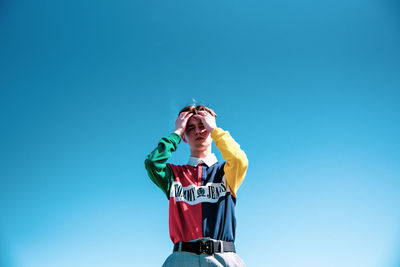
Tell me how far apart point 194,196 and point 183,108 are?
1163 millimetres

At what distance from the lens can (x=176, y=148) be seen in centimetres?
286

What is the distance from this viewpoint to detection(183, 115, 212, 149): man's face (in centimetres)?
311

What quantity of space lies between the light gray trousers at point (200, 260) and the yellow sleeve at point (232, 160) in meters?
0.65

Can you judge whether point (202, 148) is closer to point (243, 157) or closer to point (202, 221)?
point (243, 157)

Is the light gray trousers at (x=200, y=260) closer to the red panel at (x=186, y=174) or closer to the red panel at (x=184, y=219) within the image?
the red panel at (x=184, y=219)

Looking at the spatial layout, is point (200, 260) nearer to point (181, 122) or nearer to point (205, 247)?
point (205, 247)

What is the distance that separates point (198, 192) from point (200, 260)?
680 millimetres

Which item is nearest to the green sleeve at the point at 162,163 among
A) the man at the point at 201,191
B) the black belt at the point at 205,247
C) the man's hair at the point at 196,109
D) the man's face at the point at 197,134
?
the man at the point at 201,191

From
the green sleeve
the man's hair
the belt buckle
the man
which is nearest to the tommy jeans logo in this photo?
the man

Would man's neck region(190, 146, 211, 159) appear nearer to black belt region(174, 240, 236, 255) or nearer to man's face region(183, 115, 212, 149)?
man's face region(183, 115, 212, 149)

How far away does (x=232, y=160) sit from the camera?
2.53 metres

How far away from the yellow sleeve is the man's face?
1.25 ft

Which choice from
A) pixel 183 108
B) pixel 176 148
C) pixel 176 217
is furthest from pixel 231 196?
pixel 183 108

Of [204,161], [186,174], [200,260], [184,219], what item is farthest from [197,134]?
[200,260]
